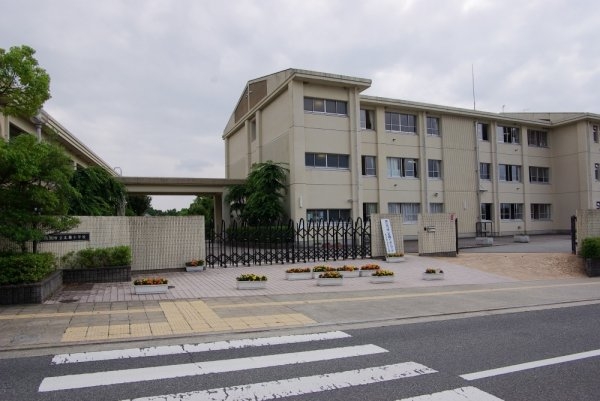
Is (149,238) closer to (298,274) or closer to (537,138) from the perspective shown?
(298,274)

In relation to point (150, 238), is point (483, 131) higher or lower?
higher

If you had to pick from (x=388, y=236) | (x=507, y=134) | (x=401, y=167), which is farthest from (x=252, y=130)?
(x=507, y=134)

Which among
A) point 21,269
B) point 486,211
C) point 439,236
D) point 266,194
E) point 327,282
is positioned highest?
point 266,194

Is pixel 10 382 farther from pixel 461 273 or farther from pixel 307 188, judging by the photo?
pixel 307 188

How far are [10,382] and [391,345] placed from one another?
5.08 m

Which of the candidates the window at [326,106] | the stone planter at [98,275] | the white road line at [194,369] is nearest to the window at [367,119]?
the window at [326,106]

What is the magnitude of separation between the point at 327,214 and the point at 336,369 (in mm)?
23888

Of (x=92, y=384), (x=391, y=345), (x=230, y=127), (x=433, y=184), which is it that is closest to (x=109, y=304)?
(x=92, y=384)

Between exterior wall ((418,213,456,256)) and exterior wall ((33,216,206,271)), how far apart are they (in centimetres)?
1022

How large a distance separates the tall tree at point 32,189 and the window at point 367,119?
2420 centimetres

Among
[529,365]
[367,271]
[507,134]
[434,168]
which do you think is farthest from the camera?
[507,134]

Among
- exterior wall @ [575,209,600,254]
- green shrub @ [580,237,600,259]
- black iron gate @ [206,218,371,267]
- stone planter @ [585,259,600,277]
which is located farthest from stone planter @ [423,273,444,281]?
exterior wall @ [575,209,600,254]

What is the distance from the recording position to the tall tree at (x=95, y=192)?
20225 millimetres

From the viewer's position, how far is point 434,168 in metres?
36.0
